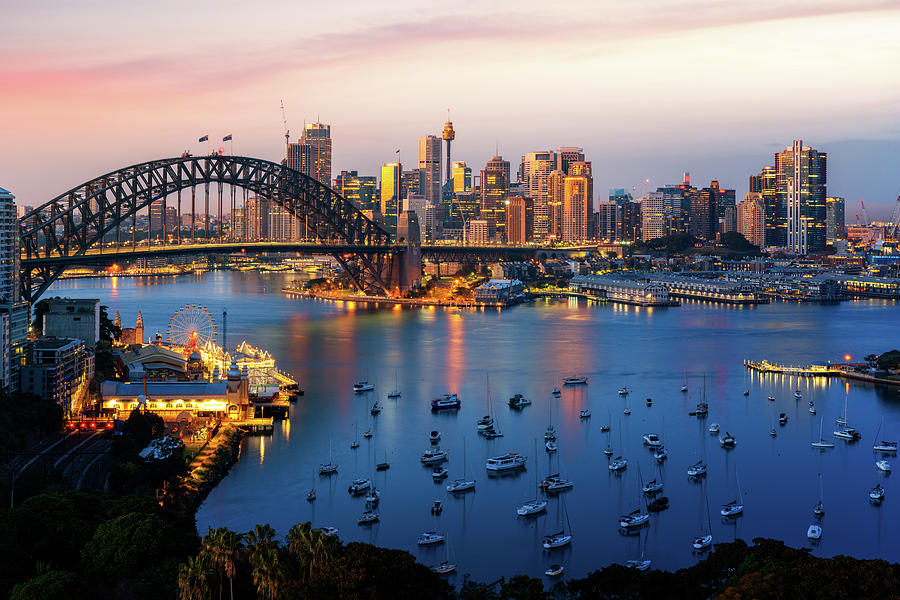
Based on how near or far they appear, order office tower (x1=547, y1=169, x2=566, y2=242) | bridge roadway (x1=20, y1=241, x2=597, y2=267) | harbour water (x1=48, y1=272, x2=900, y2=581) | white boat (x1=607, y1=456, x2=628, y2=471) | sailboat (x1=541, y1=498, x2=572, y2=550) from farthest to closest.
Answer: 1. office tower (x1=547, y1=169, x2=566, y2=242)
2. bridge roadway (x1=20, y1=241, x2=597, y2=267)
3. white boat (x1=607, y1=456, x2=628, y2=471)
4. harbour water (x1=48, y1=272, x2=900, y2=581)
5. sailboat (x1=541, y1=498, x2=572, y2=550)

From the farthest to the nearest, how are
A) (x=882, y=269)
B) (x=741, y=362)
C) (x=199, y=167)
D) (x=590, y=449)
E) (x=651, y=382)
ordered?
(x=882, y=269) < (x=199, y=167) < (x=741, y=362) < (x=651, y=382) < (x=590, y=449)

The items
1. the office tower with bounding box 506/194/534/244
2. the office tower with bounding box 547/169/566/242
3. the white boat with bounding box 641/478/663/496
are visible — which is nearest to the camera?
the white boat with bounding box 641/478/663/496

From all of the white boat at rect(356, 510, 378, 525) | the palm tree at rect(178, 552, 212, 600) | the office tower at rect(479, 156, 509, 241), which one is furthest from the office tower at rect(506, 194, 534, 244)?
the palm tree at rect(178, 552, 212, 600)

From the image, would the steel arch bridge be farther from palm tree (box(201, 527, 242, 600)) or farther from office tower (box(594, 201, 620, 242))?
office tower (box(594, 201, 620, 242))

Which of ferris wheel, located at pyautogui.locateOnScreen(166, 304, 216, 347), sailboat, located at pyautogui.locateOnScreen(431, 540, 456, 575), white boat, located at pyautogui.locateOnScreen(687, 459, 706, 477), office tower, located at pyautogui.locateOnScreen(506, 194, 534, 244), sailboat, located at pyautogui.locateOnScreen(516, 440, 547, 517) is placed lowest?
sailboat, located at pyautogui.locateOnScreen(431, 540, 456, 575)

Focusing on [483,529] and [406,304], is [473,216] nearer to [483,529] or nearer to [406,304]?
[406,304]

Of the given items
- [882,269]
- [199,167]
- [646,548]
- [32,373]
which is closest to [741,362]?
[646,548]

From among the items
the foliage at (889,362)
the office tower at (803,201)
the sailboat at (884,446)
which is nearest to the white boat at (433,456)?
the sailboat at (884,446)
